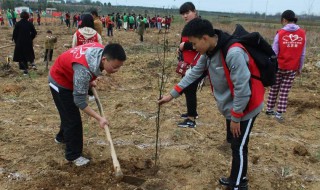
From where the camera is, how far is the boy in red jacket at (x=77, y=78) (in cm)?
292

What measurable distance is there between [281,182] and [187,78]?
1537 mm

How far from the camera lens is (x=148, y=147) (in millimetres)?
4270

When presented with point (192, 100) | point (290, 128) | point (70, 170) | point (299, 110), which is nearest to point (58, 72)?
point (70, 170)

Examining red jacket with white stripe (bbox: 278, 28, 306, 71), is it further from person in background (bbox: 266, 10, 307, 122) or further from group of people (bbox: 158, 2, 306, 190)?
group of people (bbox: 158, 2, 306, 190)

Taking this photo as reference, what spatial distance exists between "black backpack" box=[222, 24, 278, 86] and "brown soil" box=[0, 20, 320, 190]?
1.34 metres

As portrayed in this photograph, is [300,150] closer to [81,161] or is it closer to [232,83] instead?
[232,83]

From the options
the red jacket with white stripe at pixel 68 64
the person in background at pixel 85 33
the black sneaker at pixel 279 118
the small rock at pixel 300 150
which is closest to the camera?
the red jacket with white stripe at pixel 68 64

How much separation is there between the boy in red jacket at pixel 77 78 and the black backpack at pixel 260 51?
976 mm

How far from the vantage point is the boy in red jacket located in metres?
2.92

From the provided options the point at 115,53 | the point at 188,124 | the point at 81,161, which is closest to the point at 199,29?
the point at 115,53

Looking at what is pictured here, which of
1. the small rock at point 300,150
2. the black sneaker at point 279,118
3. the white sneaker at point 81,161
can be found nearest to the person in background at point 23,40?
the white sneaker at point 81,161

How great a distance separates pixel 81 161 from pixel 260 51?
229 centimetres

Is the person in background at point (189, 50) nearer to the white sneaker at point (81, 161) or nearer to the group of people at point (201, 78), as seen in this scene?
the group of people at point (201, 78)

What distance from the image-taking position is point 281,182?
11.7 ft
